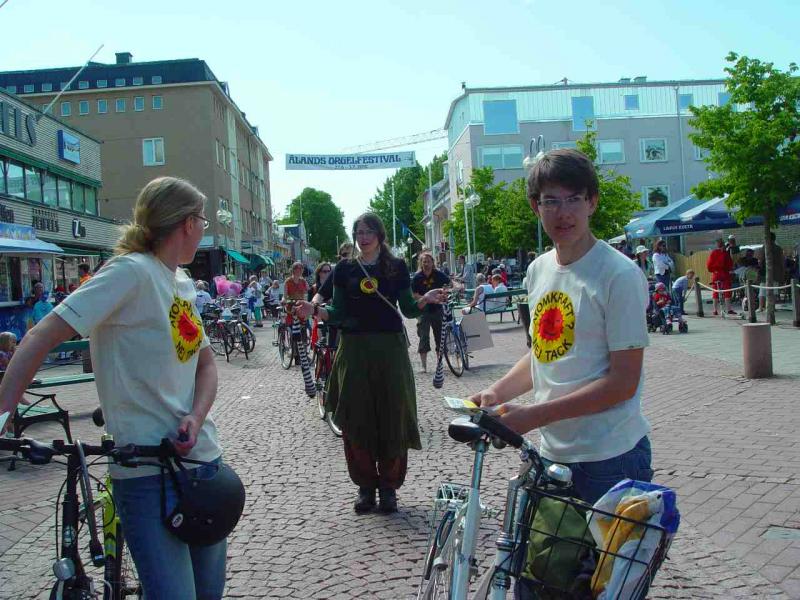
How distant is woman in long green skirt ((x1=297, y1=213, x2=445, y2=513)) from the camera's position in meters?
5.22

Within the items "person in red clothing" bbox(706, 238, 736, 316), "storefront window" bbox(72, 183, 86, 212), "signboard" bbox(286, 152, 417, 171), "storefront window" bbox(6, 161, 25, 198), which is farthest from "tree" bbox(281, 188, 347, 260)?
"person in red clothing" bbox(706, 238, 736, 316)

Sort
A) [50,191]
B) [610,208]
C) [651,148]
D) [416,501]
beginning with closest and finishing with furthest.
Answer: [416,501] → [50,191] → [610,208] → [651,148]

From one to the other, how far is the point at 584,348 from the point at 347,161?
1019 inches

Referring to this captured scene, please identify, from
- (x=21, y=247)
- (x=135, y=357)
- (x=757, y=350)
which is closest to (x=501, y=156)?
(x=21, y=247)

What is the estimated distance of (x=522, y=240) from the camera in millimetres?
38562

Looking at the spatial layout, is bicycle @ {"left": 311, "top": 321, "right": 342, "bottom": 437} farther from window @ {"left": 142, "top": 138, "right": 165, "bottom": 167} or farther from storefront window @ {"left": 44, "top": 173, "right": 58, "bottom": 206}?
window @ {"left": 142, "top": 138, "right": 165, "bottom": 167}

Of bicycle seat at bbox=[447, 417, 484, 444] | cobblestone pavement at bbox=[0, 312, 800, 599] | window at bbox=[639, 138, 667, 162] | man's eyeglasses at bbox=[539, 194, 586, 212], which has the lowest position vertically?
cobblestone pavement at bbox=[0, 312, 800, 599]

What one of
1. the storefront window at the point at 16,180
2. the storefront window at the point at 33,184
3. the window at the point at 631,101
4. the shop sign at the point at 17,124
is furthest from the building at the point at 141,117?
the window at the point at 631,101

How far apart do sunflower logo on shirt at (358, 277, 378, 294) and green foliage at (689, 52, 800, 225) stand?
13836 mm

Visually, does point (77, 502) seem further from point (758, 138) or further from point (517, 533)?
point (758, 138)

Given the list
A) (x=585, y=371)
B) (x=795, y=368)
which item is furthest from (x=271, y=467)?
(x=795, y=368)

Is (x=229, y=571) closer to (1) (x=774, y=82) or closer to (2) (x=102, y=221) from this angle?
(1) (x=774, y=82)

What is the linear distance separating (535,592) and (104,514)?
154 centimetres

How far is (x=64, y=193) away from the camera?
31500 millimetres
